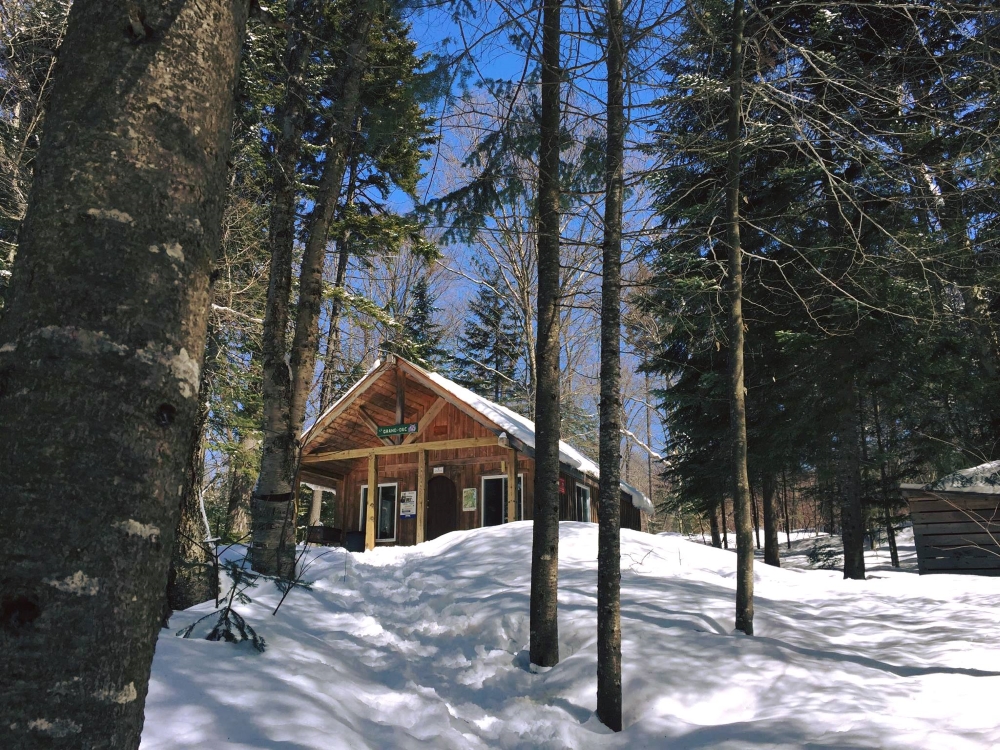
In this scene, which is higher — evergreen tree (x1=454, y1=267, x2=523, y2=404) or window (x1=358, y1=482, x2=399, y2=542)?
evergreen tree (x1=454, y1=267, x2=523, y2=404)

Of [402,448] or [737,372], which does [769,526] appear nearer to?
[402,448]

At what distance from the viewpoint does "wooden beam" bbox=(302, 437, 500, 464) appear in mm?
16270

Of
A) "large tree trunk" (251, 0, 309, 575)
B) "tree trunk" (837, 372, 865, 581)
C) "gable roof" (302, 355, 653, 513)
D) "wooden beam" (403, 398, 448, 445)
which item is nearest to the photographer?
"large tree trunk" (251, 0, 309, 575)

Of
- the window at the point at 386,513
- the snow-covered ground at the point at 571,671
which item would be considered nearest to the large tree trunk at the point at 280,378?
the snow-covered ground at the point at 571,671

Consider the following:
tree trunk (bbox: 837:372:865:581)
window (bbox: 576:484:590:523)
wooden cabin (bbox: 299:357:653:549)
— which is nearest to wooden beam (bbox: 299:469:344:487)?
wooden cabin (bbox: 299:357:653:549)

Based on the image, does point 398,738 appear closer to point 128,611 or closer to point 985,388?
point 128,611

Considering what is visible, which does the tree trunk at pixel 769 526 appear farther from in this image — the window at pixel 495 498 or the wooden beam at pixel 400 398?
the wooden beam at pixel 400 398

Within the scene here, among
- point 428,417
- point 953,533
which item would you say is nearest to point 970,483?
point 953,533

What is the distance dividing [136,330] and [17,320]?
200 mm

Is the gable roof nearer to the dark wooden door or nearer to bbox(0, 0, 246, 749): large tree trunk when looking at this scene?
the dark wooden door

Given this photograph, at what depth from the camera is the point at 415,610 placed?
24.8 ft

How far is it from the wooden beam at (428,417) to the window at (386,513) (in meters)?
2.21

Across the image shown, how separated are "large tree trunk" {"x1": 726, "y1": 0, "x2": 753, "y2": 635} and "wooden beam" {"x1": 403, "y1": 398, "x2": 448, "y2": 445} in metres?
10.8

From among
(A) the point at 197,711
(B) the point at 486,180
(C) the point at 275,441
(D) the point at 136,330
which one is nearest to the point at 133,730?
(D) the point at 136,330
